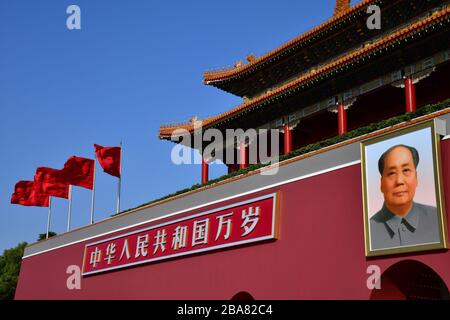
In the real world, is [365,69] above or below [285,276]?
above

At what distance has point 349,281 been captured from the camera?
32.2 ft

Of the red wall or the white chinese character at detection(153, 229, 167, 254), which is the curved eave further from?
the white chinese character at detection(153, 229, 167, 254)

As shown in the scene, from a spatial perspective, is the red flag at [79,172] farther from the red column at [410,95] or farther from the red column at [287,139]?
the red column at [410,95]

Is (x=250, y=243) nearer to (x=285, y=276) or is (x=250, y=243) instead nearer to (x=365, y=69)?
(x=285, y=276)

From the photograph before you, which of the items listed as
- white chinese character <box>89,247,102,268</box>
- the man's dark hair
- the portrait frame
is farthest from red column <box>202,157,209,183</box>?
the man's dark hair

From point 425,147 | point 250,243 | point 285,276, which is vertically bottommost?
point 285,276

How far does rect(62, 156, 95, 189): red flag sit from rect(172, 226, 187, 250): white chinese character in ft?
22.3

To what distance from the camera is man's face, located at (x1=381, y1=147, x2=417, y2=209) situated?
919 cm

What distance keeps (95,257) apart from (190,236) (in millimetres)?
4357
